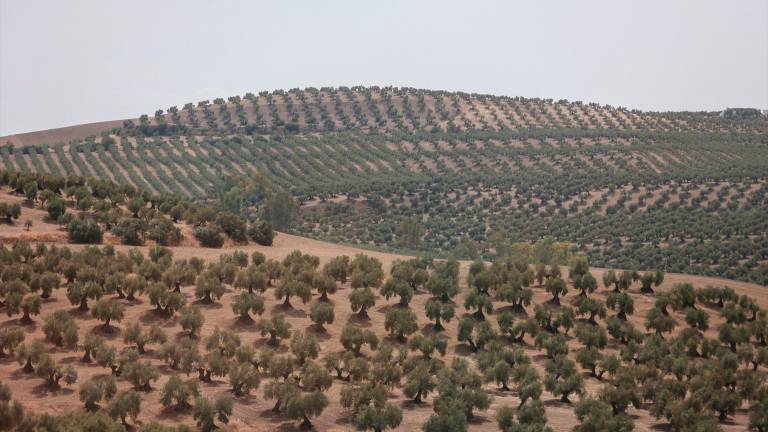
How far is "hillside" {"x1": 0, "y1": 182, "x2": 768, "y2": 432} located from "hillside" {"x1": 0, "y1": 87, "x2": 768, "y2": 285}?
Result: 31.6 metres

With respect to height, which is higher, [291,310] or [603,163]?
[603,163]

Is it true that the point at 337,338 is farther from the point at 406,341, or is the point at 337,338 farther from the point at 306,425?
the point at 306,425

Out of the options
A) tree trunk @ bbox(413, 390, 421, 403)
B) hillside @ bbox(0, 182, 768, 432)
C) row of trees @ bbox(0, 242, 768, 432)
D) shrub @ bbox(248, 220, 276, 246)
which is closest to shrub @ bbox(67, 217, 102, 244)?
hillside @ bbox(0, 182, 768, 432)

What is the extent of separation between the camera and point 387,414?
36531 millimetres

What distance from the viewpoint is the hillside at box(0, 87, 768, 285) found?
106062mm

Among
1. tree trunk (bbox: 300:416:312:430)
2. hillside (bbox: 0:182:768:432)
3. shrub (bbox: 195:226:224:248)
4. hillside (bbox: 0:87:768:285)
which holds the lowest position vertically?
tree trunk (bbox: 300:416:312:430)

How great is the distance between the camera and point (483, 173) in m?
151

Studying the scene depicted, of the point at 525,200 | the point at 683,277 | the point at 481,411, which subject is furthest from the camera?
the point at 525,200

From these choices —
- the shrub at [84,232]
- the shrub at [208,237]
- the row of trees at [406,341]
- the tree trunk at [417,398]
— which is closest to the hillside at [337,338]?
the row of trees at [406,341]

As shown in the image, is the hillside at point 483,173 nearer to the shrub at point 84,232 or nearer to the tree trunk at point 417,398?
the shrub at point 84,232

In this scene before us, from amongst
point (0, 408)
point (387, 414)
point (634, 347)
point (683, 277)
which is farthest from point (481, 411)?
point (683, 277)

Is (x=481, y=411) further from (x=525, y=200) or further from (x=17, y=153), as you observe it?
(x=17, y=153)

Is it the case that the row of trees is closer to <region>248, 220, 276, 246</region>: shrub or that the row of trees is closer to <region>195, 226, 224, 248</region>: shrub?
<region>195, 226, 224, 248</region>: shrub

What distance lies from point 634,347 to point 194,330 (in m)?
25.6
